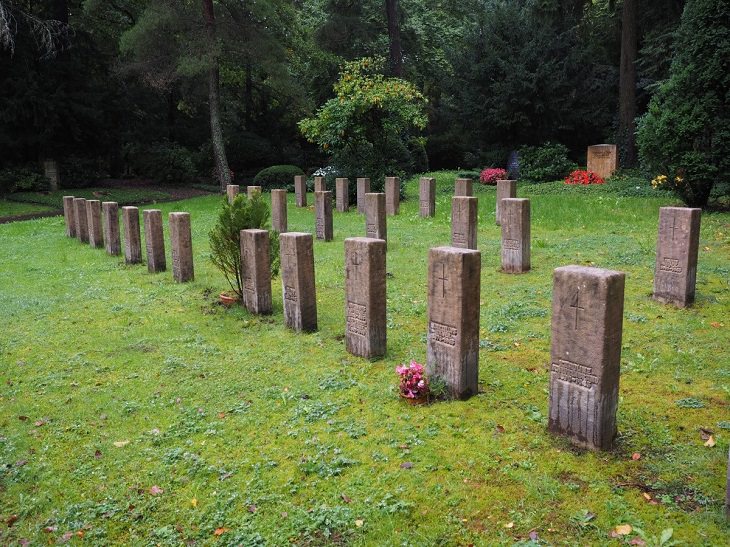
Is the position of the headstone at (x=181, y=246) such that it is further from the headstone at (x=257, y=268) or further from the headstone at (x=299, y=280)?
the headstone at (x=299, y=280)

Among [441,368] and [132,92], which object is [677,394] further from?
[132,92]

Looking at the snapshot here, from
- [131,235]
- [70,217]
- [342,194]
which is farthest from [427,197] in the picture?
[70,217]

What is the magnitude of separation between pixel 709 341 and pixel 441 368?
3.10m

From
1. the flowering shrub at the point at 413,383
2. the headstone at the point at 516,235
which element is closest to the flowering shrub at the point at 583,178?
the headstone at the point at 516,235

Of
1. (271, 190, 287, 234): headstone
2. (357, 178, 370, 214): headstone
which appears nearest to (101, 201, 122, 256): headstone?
(271, 190, 287, 234): headstone

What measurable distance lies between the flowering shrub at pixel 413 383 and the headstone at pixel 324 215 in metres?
8.46

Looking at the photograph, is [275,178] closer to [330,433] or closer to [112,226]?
[112,226]

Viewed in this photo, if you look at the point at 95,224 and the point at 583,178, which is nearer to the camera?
the point at 95,224

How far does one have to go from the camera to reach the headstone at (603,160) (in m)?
23.3

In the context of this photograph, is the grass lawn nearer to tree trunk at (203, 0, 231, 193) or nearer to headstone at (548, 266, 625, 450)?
headstone at (548, 266, 625, 450)

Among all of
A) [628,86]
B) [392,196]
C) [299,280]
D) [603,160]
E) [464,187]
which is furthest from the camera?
[628,86]

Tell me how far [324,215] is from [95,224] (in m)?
5.08

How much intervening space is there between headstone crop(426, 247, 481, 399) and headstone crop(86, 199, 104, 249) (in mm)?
10464

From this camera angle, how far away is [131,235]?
11.5m
